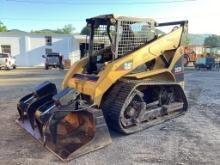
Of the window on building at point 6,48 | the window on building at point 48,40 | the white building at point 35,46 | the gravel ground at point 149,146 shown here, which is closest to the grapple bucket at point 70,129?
the gravel ground at point 149,146

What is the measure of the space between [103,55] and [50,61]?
2020 cm

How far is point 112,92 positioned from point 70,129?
3.93ft

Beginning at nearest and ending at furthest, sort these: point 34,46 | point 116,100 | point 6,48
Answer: point 116,100, point 6,48, point 34,46

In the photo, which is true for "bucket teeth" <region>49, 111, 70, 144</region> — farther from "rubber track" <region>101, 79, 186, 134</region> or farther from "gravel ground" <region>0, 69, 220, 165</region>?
"rubber track" <region>101, 79, 186, 134</region>

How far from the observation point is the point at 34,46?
32.2 meters

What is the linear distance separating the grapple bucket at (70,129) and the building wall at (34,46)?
27.8 m

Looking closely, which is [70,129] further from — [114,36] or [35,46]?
[35,46]

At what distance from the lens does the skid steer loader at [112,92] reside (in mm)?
4789

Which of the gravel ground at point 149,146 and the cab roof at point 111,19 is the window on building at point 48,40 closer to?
the gravel ground at point 149,146

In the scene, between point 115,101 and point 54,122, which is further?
point 115,101

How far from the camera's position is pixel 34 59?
32.3 metres

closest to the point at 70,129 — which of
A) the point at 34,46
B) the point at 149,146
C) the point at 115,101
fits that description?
the point at 115,101

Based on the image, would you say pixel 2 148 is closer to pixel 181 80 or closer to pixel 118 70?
pixel 118 70

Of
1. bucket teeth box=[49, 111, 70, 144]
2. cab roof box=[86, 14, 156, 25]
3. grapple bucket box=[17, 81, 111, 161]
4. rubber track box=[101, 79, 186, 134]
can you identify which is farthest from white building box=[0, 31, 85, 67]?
bucket teeth box=[49, 111, 70, 144]
